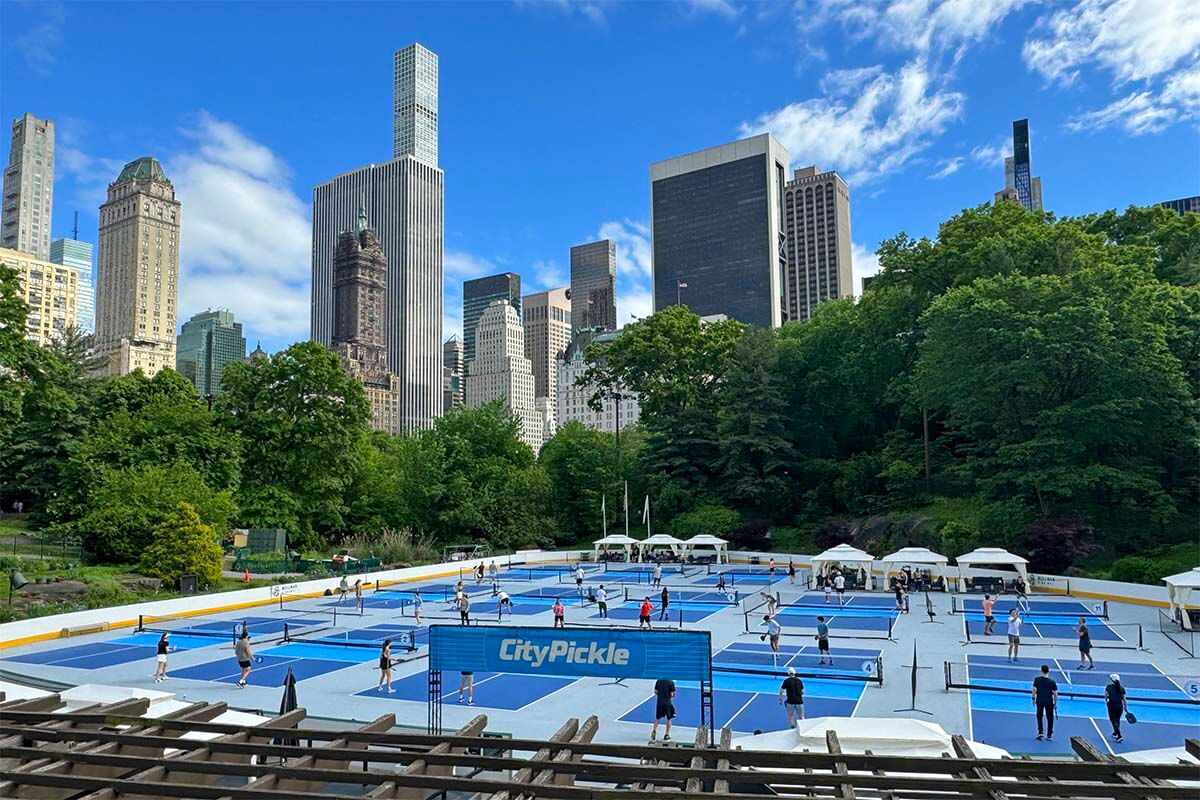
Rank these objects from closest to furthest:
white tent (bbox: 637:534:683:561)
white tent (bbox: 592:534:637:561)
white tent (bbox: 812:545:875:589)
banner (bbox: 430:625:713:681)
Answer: banner (bbox: 430:625:713:681) < white tent (bbox: 812:545:875:589) < white tent (bbox: 637:534:683:561) < white tent (bbox: 592:534:637:561)

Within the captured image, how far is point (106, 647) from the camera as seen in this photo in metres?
27.6

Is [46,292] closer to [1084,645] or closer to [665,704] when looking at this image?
[665,704]

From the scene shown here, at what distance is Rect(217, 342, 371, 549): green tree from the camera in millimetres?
59656

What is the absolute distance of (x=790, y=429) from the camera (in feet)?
235

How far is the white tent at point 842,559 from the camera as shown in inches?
1599

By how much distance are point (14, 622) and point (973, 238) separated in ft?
195

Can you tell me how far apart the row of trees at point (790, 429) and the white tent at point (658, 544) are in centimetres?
Answer: 302

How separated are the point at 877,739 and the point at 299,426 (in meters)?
54.8

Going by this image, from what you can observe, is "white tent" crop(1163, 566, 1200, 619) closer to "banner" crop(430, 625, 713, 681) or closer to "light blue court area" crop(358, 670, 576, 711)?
"light blue court area" crop(358, 670, 576, 711)

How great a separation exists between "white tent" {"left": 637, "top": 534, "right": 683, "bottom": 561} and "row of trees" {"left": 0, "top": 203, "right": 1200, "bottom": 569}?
3.02m

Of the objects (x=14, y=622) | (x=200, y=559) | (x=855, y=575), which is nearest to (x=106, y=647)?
(x=14, y=622)

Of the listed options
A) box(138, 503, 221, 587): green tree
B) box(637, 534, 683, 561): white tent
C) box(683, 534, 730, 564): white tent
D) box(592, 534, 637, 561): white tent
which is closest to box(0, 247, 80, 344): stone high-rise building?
box(592, 534, 637, 561): white tent

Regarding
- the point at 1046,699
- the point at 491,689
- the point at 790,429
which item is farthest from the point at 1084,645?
the point at 790,429

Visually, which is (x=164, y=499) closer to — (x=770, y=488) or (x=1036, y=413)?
(x=770, y=488)
